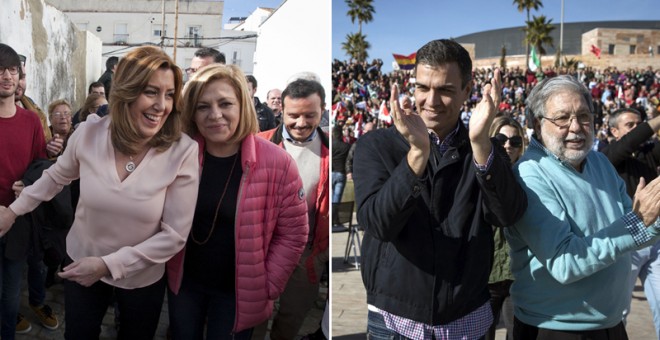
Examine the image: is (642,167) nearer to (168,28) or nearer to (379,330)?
(379,330)

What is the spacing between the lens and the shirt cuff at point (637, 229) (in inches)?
76.5

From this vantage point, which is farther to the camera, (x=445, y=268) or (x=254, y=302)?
(x=254, y=302)

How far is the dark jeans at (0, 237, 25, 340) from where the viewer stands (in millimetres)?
3092

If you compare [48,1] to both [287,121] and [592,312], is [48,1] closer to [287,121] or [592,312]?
[287,121]

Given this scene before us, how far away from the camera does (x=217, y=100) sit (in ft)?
7.72

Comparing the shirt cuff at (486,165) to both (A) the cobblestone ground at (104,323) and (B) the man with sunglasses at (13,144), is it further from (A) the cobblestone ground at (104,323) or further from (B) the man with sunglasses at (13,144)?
(B) the man with sunglasses at (13,144)

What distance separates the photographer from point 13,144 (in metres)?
2.81

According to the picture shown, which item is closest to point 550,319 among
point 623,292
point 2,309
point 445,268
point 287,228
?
point 623,292

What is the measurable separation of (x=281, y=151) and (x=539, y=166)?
37.9 inches

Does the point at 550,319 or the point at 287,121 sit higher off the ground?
the point at 287,121

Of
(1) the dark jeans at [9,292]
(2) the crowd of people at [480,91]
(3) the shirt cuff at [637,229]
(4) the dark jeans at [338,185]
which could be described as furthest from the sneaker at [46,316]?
(2) the crowd of people at [480,91]

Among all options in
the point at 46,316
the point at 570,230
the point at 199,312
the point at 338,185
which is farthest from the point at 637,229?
the point at 338,185

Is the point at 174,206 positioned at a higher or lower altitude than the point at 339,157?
lower

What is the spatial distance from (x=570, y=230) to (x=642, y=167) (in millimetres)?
2349
